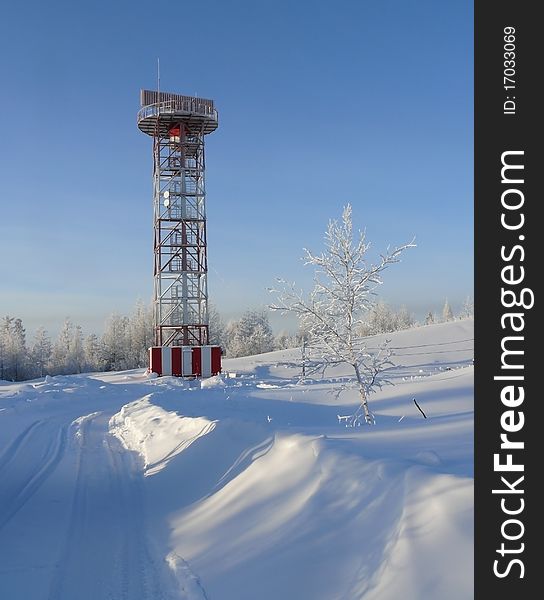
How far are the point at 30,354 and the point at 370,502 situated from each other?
3351 inches

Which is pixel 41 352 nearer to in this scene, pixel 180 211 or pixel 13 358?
pixel 13 358

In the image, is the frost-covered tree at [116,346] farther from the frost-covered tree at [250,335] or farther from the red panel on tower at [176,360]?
the red panel on tower at [176,360]

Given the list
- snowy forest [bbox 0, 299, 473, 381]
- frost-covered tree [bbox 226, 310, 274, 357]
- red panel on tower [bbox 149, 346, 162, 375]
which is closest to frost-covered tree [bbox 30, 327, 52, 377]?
snowy forest [bbox 0, 299, 473, 381]

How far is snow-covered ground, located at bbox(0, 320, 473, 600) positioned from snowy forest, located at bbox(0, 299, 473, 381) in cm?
6420

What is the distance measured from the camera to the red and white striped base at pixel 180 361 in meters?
37.8

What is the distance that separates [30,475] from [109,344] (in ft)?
255

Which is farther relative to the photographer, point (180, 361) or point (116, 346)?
point (116, 346)

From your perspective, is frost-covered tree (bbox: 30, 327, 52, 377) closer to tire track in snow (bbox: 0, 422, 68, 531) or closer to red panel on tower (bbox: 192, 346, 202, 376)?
red panel on tower (bbox: 192, 346, 202, 376)

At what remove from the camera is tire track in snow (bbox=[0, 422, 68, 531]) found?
28.0 ft

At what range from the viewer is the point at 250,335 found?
92062 mm

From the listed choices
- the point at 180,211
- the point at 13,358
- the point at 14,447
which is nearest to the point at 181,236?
the point at 180,211

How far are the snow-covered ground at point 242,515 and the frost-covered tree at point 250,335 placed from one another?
70691mm

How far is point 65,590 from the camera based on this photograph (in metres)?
5.74

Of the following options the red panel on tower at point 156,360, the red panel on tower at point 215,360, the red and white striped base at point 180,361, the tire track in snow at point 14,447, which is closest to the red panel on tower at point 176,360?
the red and white striped base at point 180,361
